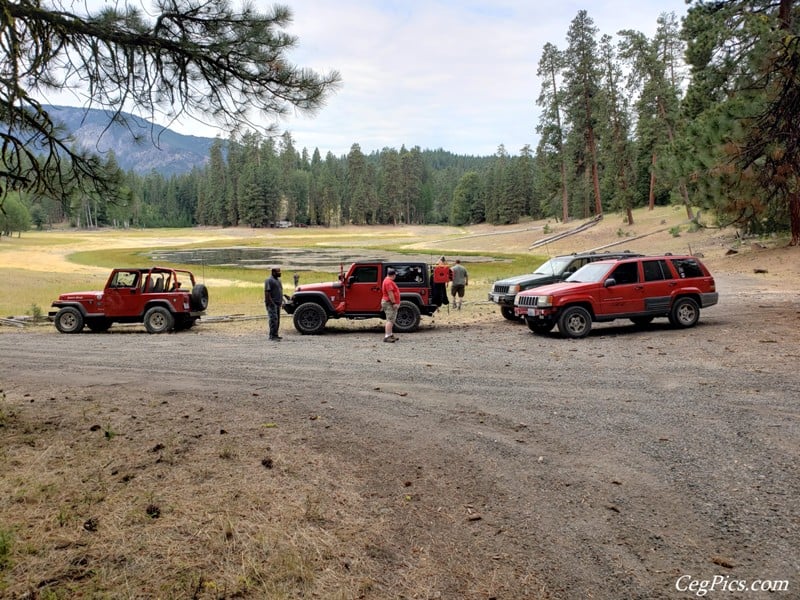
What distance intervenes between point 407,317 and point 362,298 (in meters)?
1.41

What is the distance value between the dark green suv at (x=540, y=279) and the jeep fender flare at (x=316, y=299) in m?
5.22

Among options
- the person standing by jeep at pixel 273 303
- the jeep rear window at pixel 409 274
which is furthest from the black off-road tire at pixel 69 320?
the jeep rear window at pixel 409 274

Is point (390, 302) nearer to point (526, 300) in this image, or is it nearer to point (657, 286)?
point (526, 300)

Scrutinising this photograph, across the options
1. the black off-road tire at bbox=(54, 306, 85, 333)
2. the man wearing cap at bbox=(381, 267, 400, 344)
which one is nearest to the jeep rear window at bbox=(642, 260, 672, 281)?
the man wearing cap at bbox=(381, 267, 400, 344)

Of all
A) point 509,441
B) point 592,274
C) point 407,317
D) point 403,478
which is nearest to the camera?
point 403,478

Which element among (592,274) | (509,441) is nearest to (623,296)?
(592,274)

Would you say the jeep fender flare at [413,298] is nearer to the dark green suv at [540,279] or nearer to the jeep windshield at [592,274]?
the dark green suv at [540,279]

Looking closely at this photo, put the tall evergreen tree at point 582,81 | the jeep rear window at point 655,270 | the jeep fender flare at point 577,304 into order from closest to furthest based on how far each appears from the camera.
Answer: the jeep fender flare at point 577,304
the jeep rear window at point 655,270
the tall evergreen tree at point 582,81

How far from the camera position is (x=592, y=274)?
1416 cm

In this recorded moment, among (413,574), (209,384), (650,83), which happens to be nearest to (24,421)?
(209,384)

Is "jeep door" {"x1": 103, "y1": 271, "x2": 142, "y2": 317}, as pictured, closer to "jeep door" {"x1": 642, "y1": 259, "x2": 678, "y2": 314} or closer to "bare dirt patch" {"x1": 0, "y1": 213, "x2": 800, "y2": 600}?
"bare dirt patch" {"x1": 0, "y1": 213, "x2": 800, "y2": 600}

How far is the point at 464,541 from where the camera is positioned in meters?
4.02

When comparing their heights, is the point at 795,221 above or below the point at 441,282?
above

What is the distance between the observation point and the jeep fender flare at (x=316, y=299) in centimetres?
1588
